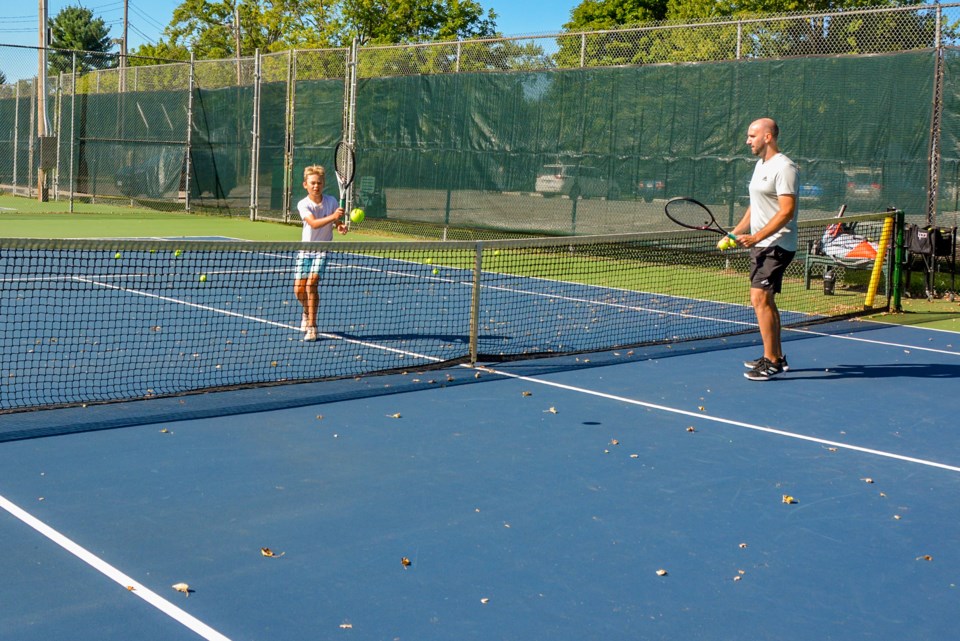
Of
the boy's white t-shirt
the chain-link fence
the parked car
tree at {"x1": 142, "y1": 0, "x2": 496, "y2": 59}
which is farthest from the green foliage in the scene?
the boy's white t-shirt

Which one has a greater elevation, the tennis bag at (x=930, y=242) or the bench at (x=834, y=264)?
the tennis bag at (x=930, y=242)

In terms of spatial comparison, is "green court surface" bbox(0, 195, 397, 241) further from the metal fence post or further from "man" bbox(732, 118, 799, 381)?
"man" bbox(732, 118, 799, 381)

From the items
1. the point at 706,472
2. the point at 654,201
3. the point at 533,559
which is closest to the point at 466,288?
the point at 654,201

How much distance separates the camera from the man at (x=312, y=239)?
8.27 meters

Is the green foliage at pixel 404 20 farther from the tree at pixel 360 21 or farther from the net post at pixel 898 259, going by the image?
the net post at pixel 898 259

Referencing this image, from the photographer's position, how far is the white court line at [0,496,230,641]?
3.36m

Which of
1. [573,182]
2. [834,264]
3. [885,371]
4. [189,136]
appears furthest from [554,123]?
[189,136]

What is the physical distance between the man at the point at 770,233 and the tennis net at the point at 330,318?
57.9 inches

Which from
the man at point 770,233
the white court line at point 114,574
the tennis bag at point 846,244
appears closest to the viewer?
the white court line at point 114,574

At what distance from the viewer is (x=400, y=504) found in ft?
15.2

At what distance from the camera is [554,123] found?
16656mm

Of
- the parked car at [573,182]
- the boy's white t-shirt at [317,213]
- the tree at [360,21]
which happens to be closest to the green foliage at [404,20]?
the tree at [360,21]

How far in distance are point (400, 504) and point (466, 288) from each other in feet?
25.6

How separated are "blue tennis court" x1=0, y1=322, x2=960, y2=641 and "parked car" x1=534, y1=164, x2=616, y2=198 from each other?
9.19 m
